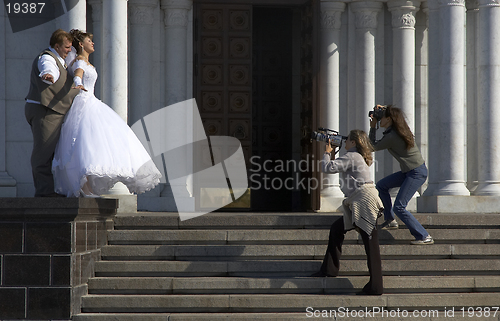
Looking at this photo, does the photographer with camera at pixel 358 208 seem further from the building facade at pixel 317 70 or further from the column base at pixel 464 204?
the building facade at pixel 317 70

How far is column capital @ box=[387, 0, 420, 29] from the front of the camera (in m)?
13.8

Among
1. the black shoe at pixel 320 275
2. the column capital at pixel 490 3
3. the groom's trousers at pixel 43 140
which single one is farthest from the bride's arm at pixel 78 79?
the column capital at pixel 490 3

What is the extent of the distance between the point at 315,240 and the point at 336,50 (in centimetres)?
636

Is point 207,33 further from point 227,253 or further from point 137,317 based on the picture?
point 137,317

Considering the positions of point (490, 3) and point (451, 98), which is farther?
point (490, 3)

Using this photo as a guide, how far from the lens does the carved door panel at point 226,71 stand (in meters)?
13.6

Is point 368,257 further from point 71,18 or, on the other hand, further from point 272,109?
point 272,109

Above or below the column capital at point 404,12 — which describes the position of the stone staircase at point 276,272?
below

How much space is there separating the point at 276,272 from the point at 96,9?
287 inches

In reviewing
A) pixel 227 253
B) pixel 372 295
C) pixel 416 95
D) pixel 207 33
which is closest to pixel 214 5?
pixel 207 33

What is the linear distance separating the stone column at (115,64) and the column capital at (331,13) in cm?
471

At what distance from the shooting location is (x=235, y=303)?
24.6 ft

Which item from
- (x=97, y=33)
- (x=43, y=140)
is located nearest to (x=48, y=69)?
(x=43, y=140)

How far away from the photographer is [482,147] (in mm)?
11570
